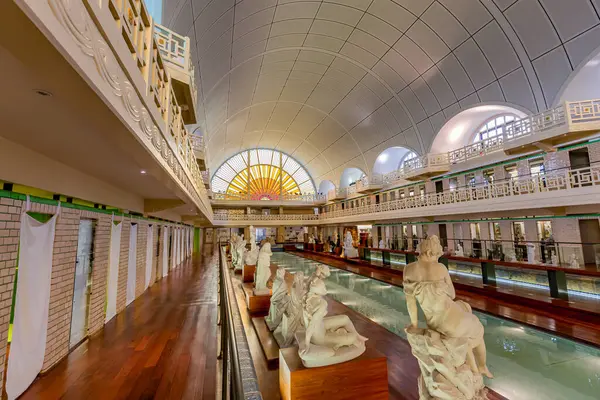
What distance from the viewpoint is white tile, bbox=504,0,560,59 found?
899 centimetres

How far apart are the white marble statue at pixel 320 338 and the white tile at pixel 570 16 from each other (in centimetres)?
1223

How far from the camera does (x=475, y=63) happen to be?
455 inches

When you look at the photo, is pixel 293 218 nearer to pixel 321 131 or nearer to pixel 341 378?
pixel 321 131

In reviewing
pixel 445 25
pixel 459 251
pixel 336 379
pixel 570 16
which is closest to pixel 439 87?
pixel 445 25

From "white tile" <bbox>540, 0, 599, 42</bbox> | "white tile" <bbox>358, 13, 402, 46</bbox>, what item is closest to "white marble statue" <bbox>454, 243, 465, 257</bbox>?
"white tile" <bbox>540, 0, 599, 42</bbox>

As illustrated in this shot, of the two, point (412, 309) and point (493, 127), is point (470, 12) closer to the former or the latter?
point (493, 127)

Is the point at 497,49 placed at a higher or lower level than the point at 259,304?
higher

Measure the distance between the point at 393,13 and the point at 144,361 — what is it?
49.7 feet

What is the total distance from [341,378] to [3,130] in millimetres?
3812

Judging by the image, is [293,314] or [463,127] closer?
[293,314]

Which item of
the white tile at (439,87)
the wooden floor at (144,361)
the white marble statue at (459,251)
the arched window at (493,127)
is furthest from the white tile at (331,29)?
the wooden floor at (144,361)

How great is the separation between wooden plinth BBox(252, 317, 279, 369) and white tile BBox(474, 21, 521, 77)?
44.0ft

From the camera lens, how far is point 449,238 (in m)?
14.2

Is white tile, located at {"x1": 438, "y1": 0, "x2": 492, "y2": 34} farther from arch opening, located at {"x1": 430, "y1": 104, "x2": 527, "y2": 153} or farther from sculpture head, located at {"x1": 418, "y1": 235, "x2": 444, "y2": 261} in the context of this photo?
sculpture head, located at {"x1": 418, "y1": 235, "x2": 444, "y2": 261}
